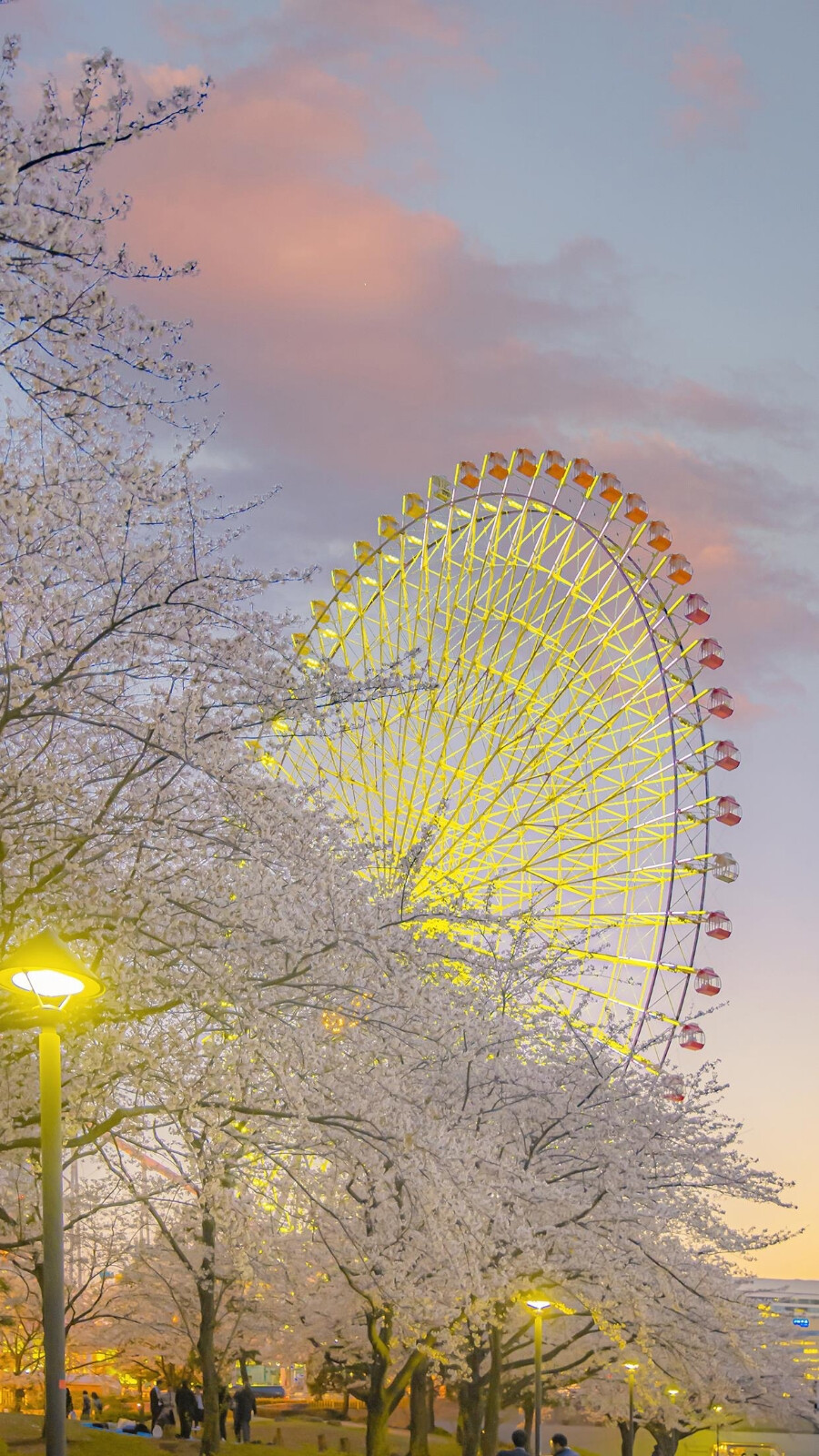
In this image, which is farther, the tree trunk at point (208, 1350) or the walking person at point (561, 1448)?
the tree trunk at point (208, 1350)

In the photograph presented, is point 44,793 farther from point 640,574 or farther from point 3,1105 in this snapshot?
point 640,574

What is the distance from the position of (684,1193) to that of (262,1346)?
12.4 m

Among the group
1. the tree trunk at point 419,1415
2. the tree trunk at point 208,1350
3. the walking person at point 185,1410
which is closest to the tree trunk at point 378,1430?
the tree trunk at point 208,1350

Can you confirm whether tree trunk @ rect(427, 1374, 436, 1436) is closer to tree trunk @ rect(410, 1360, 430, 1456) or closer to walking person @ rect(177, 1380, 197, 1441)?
tree trunk @ rect(410, 1360, 430, 1456)

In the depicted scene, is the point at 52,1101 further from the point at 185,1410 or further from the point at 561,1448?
the point at 185,1410

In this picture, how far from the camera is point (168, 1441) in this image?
894 inches

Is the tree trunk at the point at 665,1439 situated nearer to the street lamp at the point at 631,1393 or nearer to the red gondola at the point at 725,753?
the street lamp at the point at 631,1393

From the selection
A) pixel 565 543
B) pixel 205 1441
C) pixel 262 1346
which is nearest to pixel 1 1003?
pixel 205 1441

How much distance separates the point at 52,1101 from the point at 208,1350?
53.5ft

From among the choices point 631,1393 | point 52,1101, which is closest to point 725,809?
point 631,1393

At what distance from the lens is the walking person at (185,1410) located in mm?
26939

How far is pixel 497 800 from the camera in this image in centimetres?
2891

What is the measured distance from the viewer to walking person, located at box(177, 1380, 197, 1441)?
26.9 metres

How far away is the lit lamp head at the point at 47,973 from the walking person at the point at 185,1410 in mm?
22777
